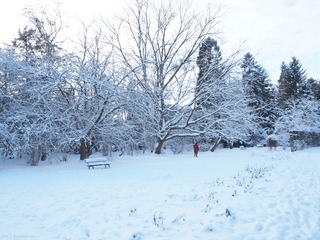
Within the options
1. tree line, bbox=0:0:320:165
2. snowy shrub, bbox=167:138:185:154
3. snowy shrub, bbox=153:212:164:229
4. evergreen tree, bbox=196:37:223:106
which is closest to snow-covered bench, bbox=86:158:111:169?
tree line, bbox=0:0:320:165

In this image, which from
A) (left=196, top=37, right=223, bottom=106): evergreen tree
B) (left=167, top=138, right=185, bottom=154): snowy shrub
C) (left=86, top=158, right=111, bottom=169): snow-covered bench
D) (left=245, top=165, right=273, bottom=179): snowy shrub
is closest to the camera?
(left=245, top=165, right=273, bottom=179): snowy shrub

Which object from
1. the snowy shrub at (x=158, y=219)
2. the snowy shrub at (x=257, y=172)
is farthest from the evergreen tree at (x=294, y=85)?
the snowy shrub at (x=158, y=219)

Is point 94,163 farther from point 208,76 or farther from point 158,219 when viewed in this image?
point 208,76

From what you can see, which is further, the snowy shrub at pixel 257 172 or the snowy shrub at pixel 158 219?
the snowy shrub at pixel 257 172

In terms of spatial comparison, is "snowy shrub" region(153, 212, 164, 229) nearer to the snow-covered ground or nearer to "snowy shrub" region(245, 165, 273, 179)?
the snow-covered ground

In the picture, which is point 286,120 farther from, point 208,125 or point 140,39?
point 140,39

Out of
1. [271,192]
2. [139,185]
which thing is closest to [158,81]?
[139,185]

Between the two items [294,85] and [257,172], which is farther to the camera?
[294,85]

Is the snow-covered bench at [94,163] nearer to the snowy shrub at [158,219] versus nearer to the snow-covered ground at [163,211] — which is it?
the snow-covered ground at [163,211]

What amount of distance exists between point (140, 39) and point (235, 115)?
10052 millimetres

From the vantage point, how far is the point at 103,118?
15602mm

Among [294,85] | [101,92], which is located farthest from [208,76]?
[294,85]

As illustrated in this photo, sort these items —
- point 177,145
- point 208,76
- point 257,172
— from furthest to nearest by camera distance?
point 177,145 < point 208,76 < point 257,172

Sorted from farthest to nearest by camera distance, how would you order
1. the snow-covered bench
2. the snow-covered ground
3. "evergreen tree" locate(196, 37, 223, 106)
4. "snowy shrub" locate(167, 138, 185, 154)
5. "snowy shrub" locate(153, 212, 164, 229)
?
"snowy shrub" locate(167, 138, 185, 154) < "evergreen tree" locate(196, 37, 223, 106) < the snow-covered bench < "snowy shrub" locate(153, 212, 164, 229) < the snow-covered ground
